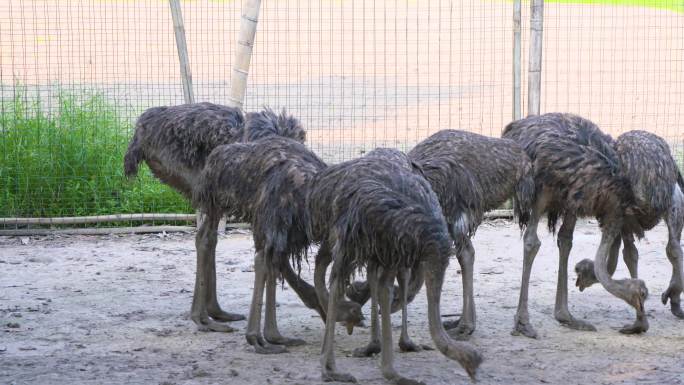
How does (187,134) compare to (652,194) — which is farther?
(187,134)

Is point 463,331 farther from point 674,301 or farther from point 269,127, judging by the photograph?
point 269,127

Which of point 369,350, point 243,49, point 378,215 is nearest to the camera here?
point 378,215

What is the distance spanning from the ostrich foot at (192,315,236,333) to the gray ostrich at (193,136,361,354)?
40cm

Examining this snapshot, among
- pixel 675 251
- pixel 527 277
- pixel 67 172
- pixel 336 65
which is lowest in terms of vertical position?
pixel 527 277

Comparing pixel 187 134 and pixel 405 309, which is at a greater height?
pixel 187 134

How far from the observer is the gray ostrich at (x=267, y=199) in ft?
20.0

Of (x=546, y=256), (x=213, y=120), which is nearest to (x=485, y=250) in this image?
(x=546, y=256)

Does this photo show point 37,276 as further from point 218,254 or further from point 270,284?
point 270,284

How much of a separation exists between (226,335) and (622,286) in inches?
97.0

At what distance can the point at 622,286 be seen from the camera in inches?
255

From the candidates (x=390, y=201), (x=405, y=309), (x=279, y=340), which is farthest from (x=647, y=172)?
(x=279, y=340)

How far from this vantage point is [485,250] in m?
9.12

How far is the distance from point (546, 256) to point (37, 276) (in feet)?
13.5

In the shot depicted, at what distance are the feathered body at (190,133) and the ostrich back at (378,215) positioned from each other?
1283mm
